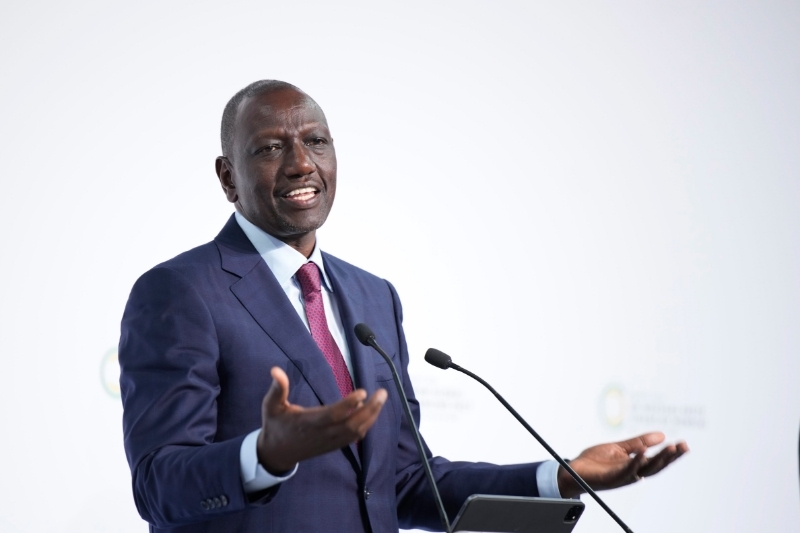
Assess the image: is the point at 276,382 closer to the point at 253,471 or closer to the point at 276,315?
the point at 253,471

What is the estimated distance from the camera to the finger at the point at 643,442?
234cm

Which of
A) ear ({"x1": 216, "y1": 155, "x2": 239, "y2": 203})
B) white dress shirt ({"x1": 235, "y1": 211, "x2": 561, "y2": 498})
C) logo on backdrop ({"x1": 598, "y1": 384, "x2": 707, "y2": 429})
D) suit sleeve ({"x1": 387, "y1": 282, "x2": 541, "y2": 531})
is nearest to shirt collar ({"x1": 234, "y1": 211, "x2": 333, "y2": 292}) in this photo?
white dress shirt ({"x1": 235, "y1": 211, "x2": 561, "y2": 498})

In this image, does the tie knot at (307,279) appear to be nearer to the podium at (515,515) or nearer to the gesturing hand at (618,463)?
the gesturing hand at (618,463)

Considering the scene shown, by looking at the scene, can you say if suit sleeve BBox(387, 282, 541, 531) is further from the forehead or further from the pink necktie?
the forehead

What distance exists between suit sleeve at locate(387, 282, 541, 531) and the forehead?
80cm

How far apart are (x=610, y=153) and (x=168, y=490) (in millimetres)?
3065

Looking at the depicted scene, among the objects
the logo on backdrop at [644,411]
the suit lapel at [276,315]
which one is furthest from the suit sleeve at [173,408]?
the logo on backdrop at [644,411]

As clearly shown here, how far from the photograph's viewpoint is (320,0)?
4.02 m

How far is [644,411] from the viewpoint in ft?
13.8

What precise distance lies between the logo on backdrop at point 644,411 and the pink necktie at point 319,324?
1.98m

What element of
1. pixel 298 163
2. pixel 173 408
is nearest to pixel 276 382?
pixel 173 408

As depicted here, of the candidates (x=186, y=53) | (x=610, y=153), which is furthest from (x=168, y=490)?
(x=610, y=153)

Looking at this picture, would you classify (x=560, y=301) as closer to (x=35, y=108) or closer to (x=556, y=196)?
(x=556, y=196)

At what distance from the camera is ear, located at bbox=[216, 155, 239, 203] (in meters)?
2.84
